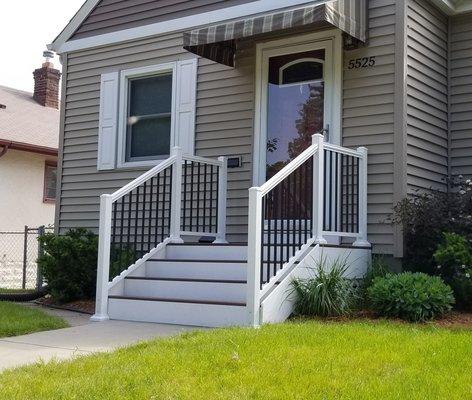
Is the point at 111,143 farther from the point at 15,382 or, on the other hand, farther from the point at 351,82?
the point at 15,382

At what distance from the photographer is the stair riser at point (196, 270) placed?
672cm

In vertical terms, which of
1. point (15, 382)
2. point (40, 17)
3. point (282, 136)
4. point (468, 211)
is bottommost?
point (15, 382)

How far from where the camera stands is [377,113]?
7.43 meters

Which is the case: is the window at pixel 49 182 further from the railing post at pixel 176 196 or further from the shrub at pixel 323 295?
the shrub at pixel 323 295

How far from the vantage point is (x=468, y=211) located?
7.04 metres

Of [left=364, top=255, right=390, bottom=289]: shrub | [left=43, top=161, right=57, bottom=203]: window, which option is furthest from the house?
[left=43, top=161, right=57, bottom=203]: window

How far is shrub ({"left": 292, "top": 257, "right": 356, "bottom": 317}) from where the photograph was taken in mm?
6086

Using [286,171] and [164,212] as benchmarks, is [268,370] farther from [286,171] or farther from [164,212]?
[164,212]

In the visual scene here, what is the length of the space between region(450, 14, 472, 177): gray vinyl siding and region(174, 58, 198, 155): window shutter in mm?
3312

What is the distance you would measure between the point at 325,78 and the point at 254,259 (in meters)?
2.97

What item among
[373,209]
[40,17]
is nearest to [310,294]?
[373,209]

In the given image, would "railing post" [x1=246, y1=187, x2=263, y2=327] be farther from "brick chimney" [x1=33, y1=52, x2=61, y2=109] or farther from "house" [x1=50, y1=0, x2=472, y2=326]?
"brick chimney" [x1=33, y1=52, x2=61, y2=109]

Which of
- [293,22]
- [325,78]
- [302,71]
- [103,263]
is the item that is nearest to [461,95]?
[325,78]

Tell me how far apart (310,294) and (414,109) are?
267 cm
